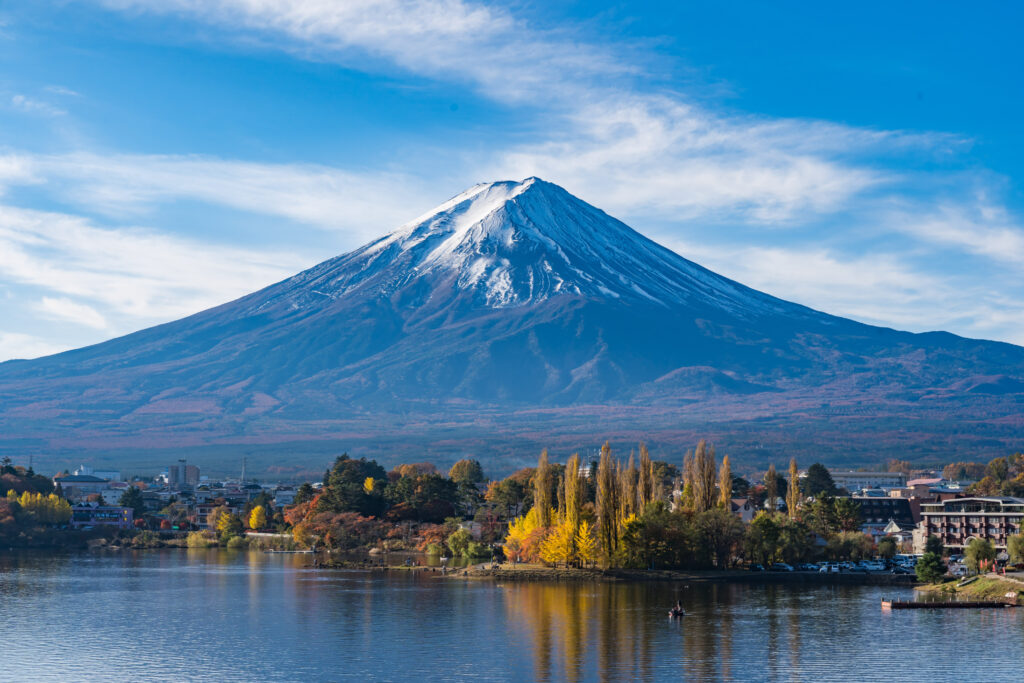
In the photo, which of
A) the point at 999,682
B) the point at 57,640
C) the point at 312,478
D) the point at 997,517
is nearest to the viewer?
the point at 999,682

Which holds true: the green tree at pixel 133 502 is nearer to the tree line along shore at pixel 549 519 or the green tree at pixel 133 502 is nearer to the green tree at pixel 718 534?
the tree line along shore at pixel 549 519

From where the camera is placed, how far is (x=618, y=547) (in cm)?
7362

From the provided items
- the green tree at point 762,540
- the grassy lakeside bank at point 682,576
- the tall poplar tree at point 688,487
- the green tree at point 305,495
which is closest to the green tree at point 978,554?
the grassy lakeside bank at point 682,576

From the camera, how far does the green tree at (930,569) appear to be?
69.0 metres

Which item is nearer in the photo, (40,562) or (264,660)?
(264,660)

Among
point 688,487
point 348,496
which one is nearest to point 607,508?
point 688,487

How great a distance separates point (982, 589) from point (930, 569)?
6273 millimetres

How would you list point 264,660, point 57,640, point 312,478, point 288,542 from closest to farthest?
1. point 264,660
2. point 57,640
3. point 288,542
4. point 312,478

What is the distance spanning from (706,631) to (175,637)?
21.5 meters

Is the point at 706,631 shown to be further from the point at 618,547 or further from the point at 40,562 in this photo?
the point at 40,562

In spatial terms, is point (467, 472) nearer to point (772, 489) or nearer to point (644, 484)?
point (772, 489)

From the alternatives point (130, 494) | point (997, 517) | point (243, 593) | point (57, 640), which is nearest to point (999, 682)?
point (57, 640)

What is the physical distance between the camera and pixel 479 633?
1988 inches

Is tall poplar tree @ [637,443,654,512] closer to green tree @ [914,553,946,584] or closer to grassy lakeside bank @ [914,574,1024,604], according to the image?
green tree @ [914,553,946,584]
